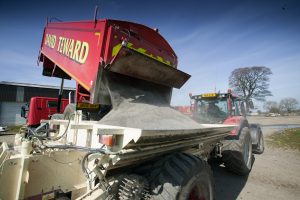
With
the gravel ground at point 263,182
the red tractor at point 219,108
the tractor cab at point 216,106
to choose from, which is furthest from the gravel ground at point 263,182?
the tractor cab at point 216,106

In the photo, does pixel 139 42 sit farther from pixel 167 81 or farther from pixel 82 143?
pixel 82 143

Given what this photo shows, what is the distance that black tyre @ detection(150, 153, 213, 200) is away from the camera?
81.0 inches

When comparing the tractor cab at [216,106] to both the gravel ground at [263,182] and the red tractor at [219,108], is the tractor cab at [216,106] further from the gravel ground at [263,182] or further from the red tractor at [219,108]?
the gravel ground at [263,182]

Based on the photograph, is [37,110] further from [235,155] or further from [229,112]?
[229,112]

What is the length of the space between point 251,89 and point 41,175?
4238 cm

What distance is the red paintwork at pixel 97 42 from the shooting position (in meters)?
2.72

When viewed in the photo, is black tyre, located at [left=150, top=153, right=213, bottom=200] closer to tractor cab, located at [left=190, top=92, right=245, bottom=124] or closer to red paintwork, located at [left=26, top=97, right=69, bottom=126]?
tractor cab, located at [left=190, top=92, right=245, bottom=124]

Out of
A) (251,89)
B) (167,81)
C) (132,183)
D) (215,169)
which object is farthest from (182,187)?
(251,89)

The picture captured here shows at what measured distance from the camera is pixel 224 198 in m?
3.87

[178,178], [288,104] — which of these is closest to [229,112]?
[178,178]

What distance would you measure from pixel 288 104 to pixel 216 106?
57106 mm

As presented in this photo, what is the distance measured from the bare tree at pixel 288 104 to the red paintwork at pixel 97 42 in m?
57.6

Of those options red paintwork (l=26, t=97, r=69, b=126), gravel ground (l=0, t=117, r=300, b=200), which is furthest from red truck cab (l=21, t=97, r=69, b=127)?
gravel ground (l=0, t=117, r=300, b=200)

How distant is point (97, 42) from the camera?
2.78 metres
